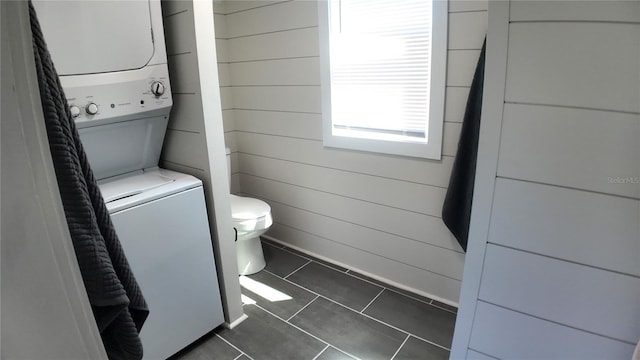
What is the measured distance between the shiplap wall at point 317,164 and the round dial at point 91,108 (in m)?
1.22

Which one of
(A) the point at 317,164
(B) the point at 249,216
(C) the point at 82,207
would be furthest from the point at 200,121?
(C) the point at 82,207

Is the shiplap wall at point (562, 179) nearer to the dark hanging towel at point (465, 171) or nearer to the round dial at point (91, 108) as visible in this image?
the dark hanging towel at point (465, 171)

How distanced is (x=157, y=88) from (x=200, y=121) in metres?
0.23

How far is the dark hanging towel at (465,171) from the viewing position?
66.5 inches

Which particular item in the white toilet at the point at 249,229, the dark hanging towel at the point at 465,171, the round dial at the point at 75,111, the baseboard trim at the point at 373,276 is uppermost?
the round dial at the point at 75,111

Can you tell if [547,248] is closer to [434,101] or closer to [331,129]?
[434,101]

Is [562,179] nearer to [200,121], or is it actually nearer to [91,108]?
[200,121]

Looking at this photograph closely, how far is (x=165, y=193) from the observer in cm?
159

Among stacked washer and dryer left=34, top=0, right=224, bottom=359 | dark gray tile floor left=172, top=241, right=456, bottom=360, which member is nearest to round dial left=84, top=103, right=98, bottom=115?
stacked washer and dryer left=34, top=0, right=224, bottom=359

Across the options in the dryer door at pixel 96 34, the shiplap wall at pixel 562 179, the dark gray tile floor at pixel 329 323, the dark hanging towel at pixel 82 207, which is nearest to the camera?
the dark hanging towel at pixel 82 207

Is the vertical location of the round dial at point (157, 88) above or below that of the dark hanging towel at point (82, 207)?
above

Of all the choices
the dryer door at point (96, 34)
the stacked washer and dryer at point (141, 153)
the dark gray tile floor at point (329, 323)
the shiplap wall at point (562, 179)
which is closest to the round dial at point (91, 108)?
the stacked washer and dryer at point (141, 153)

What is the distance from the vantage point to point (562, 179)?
0.86m

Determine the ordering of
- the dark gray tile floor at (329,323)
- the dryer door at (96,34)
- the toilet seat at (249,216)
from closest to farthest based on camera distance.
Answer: the dryer door at (96,34) → the dark gray tile floor at (329,323) → the toilet seat at (249,216)
